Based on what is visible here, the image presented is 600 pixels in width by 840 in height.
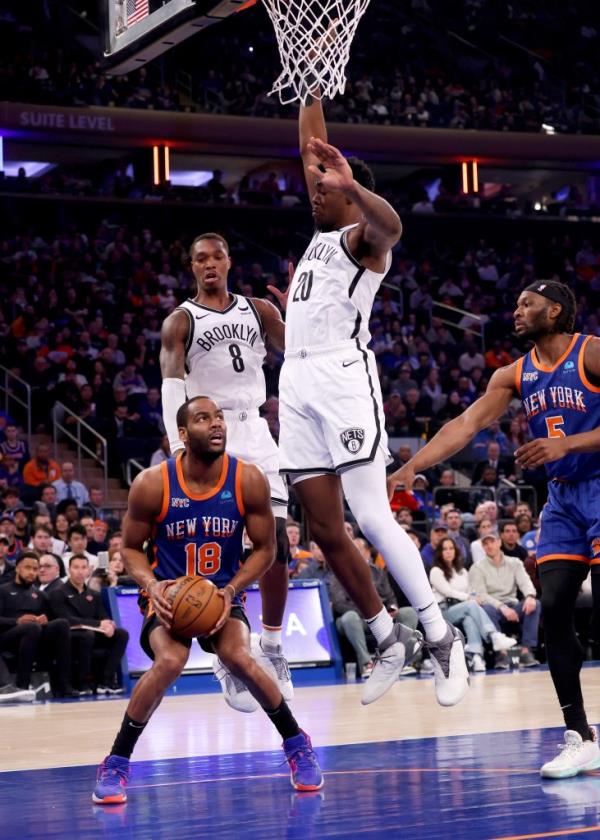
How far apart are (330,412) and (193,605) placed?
1.24 m

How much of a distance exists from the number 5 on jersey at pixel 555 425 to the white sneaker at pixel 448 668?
1.14 m

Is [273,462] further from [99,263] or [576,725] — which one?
[99,263]

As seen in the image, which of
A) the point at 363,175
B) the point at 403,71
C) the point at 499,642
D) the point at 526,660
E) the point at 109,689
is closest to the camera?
the point at 363,175

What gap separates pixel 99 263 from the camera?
23594mm

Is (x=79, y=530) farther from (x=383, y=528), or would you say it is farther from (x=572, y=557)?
(x=572, y=557)

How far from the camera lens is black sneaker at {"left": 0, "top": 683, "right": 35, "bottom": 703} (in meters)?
11.4

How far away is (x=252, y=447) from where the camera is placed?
7355 mm

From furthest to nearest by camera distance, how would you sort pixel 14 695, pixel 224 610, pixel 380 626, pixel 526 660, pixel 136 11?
pixel 526 660 → pixel 14 695 → pixel 136 11 → pixel 380 626 → pixel 224 610

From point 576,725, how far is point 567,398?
1582 mm

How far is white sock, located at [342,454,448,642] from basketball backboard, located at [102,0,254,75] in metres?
2.81

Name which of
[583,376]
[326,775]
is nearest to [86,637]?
[326,775]

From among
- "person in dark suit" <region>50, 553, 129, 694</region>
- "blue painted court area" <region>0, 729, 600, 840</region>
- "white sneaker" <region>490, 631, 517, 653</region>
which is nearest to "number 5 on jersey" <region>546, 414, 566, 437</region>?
"blue painted court area" <region>0, 729, 600, 840</region>

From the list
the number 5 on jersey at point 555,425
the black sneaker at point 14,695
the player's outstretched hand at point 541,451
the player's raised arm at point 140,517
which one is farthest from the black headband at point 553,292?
the black sneaker at point 14,695

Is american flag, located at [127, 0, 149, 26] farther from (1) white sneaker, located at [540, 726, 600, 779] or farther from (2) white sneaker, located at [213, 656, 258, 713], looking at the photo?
(1) white sneaker, located at [540, 726, 600, 779]
